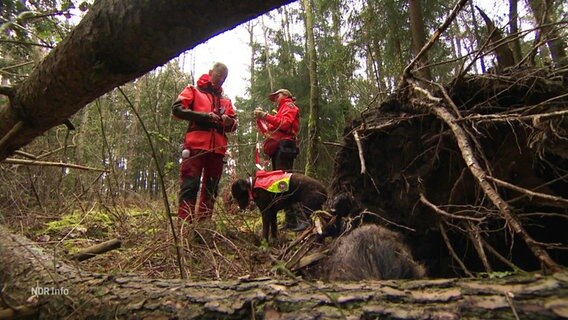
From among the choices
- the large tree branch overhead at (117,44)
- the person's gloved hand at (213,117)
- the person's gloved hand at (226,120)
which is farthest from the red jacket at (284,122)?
the large tree branch overhead at (117,44)

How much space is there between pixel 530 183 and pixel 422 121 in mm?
993

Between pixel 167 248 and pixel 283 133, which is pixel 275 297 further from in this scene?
pixel 283 133

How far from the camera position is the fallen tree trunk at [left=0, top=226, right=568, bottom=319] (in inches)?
45.5

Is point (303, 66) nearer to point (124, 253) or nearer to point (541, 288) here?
point (124, 253)

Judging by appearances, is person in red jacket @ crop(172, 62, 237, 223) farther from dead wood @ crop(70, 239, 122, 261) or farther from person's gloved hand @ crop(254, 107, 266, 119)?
dead wood @ crop(70, 239, 122, 261)

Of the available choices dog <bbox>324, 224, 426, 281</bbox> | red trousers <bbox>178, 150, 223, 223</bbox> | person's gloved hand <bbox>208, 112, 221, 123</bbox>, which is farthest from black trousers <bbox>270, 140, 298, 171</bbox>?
dog <bbox>324, 224, 426, 281</bbox>

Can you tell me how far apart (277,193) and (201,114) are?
1.32 meters

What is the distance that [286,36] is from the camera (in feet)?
55.4

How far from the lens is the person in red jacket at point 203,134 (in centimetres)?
433

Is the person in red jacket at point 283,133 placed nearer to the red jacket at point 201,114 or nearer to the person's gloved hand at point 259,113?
the person's gloved hand at point 259,113

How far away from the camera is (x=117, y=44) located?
0.97 metres

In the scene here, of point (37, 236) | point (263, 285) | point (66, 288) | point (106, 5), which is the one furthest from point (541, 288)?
point (37, 236)

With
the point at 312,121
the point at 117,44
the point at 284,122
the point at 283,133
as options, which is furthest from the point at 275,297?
the point at 312,121

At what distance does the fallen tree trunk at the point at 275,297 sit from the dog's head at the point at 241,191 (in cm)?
262
